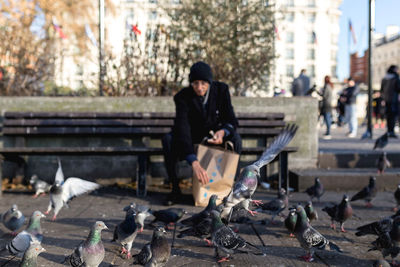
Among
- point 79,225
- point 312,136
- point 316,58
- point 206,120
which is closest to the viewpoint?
point 79,225

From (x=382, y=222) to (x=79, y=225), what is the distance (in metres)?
3.29

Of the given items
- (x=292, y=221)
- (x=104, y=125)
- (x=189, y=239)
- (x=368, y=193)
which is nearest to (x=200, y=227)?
(x=189, y=239)

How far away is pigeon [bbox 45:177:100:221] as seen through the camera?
5141mm

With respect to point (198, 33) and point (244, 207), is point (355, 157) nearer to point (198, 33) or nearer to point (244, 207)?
point (244, 207)

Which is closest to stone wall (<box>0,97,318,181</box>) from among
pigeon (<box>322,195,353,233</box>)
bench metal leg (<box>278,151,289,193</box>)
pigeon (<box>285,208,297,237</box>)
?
bench metal leg (<box>278,151,289,193</box>)

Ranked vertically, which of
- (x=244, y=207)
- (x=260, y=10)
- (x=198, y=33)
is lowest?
(x=244, y=207)

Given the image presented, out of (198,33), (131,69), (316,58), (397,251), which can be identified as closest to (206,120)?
(397,251)

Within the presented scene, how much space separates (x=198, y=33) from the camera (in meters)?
12.5

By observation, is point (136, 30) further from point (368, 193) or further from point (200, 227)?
point (200, 227)

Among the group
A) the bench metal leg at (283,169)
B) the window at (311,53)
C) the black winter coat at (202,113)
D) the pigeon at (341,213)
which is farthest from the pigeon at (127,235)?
the window at (311,53)

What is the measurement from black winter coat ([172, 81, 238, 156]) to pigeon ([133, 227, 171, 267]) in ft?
8.11

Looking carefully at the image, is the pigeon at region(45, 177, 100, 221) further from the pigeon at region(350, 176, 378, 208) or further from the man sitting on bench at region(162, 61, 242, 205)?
the pigeon at region(350, 176, 378, 208)

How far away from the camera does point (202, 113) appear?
590 centimetres

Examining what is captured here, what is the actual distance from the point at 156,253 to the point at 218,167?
7.73 feet
